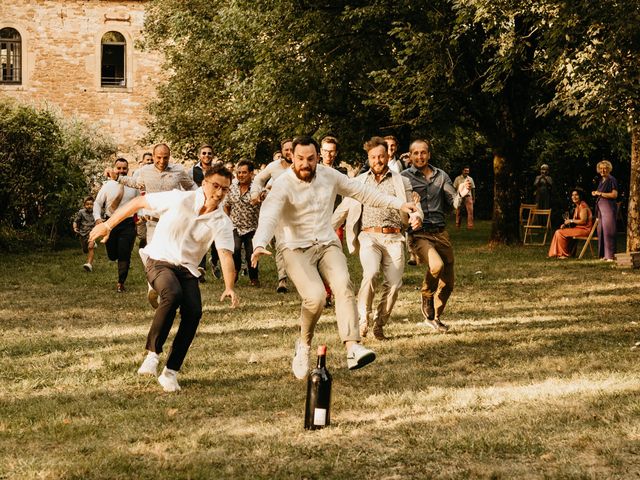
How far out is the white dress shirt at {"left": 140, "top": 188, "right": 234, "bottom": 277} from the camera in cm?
849

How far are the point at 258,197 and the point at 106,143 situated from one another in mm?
30108

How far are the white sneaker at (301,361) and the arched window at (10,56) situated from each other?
4055 centimetres

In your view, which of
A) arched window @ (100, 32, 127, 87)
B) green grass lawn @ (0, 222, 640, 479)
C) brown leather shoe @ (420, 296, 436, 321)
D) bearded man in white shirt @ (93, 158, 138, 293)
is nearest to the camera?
green grass lawn @ (0, 222, 640, 479)

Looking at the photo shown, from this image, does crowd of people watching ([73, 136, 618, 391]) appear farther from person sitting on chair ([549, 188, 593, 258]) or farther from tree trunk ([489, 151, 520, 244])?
tree trunk ([489, 151, 520, 244])

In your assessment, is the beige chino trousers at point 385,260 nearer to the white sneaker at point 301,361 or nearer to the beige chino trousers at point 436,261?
the beige chino trousers at point 436,261

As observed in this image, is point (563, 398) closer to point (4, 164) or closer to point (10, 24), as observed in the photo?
point (4, 164)

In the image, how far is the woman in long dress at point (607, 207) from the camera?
21.3 metres

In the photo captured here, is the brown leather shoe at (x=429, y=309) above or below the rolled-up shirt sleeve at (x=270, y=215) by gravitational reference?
below

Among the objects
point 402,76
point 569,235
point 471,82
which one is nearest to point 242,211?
point 402,76

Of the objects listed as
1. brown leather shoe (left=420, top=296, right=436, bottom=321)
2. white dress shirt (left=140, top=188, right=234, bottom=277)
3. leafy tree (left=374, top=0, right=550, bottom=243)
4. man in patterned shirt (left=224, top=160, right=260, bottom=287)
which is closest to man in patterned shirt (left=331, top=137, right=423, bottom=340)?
brown leather shoe (left=420, top=296, right=436, bottom=321)

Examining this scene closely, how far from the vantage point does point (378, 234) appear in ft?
36.1

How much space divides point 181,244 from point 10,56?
40.7 metres

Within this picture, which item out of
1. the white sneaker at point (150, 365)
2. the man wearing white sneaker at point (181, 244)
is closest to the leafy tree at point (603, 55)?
the man wearing white sneaker at point (181, 244)

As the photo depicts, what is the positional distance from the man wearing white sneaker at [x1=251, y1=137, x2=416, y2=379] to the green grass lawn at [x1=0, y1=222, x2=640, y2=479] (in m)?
0.69
